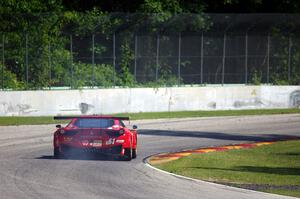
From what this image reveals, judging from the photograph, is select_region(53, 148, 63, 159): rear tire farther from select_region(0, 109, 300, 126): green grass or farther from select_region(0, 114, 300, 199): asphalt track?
select_region(0, 109, 300, 126): green grass

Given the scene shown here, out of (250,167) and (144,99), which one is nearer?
(250,167)

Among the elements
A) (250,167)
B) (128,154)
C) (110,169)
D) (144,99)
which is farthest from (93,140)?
(144,99)

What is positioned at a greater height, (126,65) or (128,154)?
(126,65)

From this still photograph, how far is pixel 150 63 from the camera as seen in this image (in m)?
42.0

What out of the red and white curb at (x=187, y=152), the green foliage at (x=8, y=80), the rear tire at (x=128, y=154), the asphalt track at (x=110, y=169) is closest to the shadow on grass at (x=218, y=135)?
the asphalt track at (x=110, y=169)

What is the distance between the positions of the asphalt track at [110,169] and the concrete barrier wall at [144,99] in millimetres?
3699

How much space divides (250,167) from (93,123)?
13.1 ft

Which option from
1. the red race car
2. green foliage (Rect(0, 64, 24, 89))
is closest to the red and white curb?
the red race car

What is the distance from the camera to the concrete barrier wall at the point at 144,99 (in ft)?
118

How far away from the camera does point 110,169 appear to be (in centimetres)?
1942

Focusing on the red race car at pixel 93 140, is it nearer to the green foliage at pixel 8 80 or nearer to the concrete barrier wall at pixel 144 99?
the concrete barrier wall at pixel 144 99

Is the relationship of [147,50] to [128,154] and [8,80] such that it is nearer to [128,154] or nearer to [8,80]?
[8,80]

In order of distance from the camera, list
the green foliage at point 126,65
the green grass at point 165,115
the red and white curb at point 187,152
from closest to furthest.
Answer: the red and white curb at point 187,152 < the green grass at point 165,115 < the green foliage at point 126,65

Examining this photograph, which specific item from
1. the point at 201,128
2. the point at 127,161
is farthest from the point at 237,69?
the point at 127,161
